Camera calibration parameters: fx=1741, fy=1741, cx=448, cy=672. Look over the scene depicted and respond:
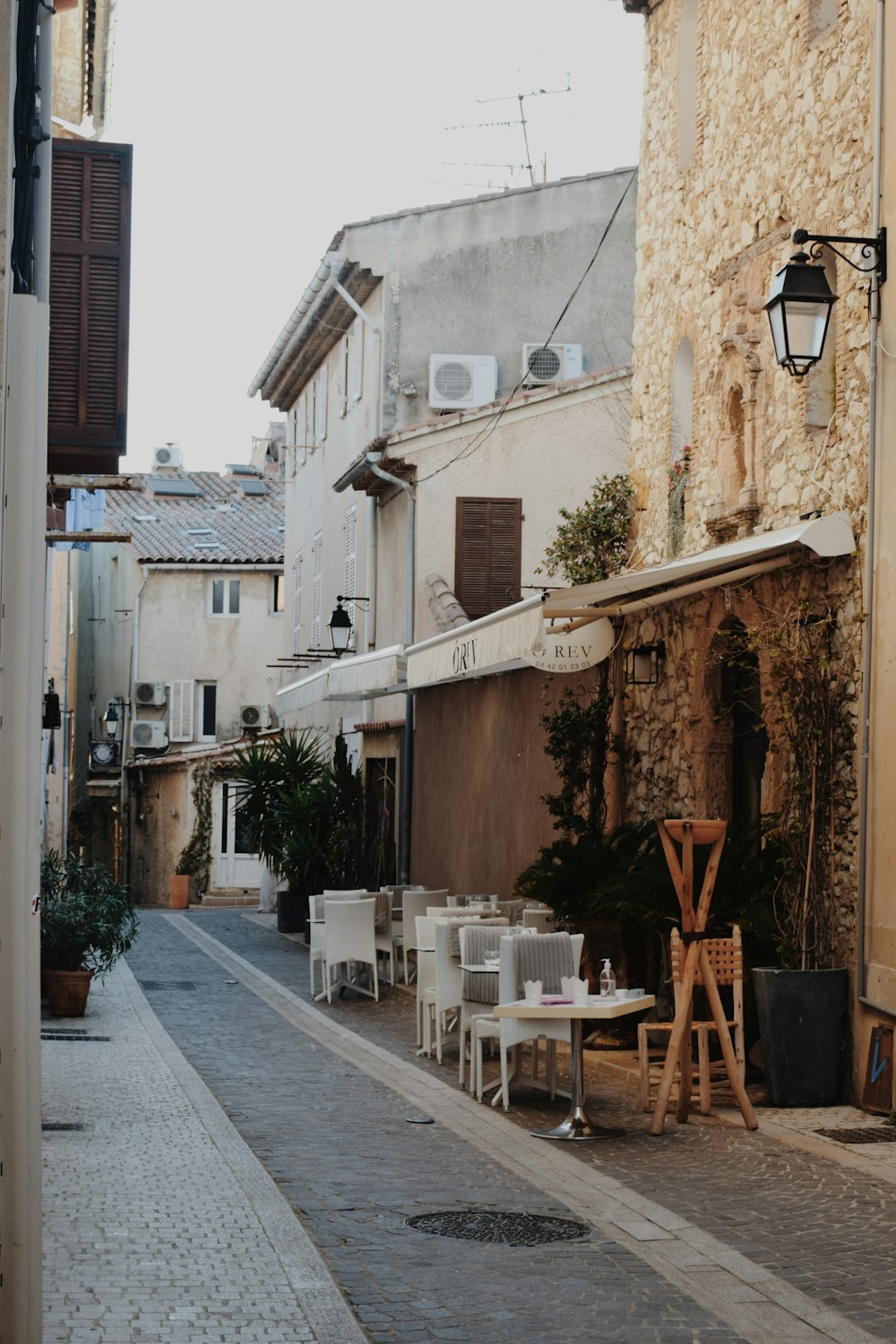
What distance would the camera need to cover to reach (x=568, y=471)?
2147 centimetres

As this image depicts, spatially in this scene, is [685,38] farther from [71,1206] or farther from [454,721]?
[71,1206]

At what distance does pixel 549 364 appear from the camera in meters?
23.8

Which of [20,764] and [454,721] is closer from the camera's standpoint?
[20,764]

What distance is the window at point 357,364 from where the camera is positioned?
2530cm

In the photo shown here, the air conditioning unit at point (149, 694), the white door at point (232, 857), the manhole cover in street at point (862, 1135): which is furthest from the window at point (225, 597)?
the manhole cover in street at point (862, 1135)

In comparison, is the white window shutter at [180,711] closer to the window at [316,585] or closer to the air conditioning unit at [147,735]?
the air conditioning unit at [147,735]

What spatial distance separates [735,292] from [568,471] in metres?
8.85

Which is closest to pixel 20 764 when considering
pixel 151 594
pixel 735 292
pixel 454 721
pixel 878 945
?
pixel 878 945

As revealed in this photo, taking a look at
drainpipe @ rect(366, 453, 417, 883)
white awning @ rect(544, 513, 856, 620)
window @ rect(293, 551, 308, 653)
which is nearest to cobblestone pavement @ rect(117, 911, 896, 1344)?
white awning @ rect(544, 513, 856, 620)

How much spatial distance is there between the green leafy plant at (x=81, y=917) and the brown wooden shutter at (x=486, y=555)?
26.4 feet

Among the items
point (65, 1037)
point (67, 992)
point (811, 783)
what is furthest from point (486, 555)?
point (811, 783)

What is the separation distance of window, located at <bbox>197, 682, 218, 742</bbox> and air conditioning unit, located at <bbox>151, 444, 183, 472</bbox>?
10.8 metres

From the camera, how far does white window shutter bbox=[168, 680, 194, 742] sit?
39688mm

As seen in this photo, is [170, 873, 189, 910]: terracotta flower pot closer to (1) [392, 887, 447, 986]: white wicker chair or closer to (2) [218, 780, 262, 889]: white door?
(2) [218, 780, 262, 889]: white door
